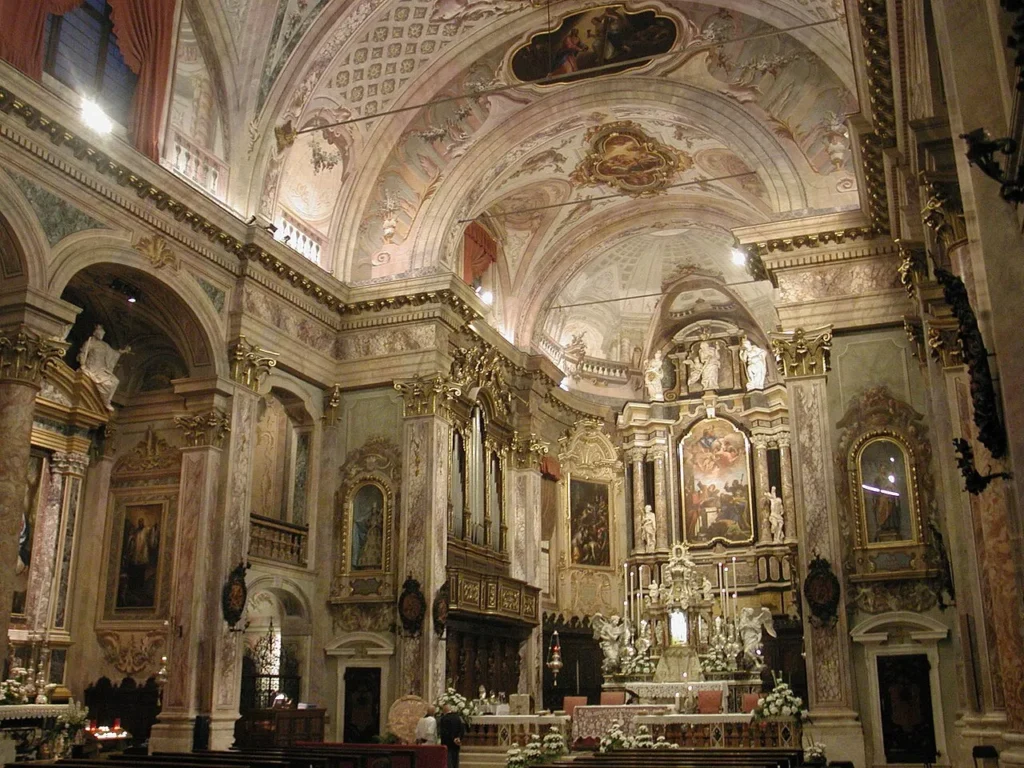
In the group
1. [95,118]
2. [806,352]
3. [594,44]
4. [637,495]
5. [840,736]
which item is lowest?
[840,736]

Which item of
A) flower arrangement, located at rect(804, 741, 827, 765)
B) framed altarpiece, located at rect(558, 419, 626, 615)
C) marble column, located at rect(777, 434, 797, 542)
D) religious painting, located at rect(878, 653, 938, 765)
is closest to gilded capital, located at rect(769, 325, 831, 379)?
religious painting, located at rect(878, 653, 938, 765)

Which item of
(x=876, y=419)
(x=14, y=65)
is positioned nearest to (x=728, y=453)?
(x=876, y=419)

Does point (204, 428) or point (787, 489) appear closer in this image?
point (204, 428)

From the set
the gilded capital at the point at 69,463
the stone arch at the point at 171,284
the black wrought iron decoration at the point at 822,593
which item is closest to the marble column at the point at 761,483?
the black wrought iron decoration at the point at 822,593

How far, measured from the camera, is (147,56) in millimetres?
15773

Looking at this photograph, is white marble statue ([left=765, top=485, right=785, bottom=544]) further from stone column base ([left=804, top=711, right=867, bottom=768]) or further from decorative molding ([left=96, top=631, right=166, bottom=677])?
decorative molding ([left=96, top=631, right=166, bottom=677])

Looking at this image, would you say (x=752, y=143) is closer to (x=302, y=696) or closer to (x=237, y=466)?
(x=237, y=466)

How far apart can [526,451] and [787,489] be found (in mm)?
6948

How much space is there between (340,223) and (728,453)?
12.6 meters

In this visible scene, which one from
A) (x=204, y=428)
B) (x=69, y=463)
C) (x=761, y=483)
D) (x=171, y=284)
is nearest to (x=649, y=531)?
(x=761, y=483)

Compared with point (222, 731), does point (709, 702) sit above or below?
above

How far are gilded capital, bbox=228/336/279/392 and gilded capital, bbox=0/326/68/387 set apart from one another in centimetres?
384

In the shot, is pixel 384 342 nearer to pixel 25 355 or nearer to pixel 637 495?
pixel 25 355

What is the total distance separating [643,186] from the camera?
922 inches
